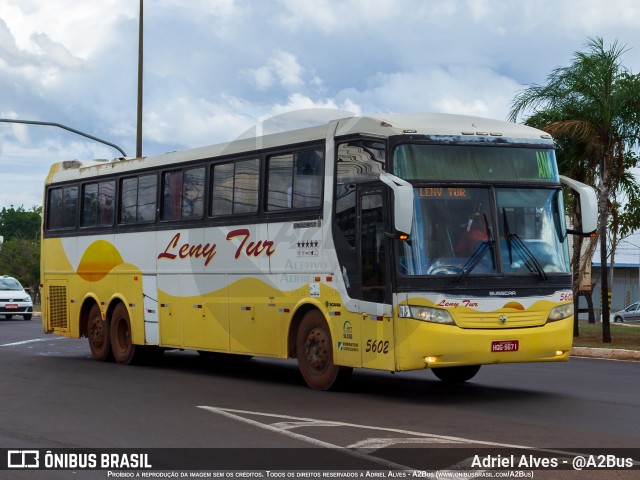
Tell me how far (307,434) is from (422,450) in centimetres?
148

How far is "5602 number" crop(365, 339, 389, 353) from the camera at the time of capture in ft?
46.3

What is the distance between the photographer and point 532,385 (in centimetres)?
1638

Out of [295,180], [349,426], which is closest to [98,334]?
[295,180]

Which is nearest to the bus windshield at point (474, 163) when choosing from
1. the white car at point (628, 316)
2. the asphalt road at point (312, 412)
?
the asphalt road at point (312, 412)

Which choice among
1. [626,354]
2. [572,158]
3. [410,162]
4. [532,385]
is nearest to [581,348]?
[626,354]

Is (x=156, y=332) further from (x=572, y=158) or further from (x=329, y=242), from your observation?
(x=572, y=158)

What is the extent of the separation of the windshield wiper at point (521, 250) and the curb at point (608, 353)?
330 inches

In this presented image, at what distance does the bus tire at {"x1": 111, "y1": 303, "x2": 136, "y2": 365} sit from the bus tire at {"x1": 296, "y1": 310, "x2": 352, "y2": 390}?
584 centimetres

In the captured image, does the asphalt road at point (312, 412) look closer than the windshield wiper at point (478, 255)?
Yes

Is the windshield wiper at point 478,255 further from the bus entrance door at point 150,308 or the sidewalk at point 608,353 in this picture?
the sidewalk at point 608,353

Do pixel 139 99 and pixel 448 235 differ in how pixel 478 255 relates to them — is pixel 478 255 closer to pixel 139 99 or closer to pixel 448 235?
pixel 448 235

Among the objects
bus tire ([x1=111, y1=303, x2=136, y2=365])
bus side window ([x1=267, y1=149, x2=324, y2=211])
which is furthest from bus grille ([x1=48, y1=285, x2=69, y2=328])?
bus side window ([x1=267, y1=149, x2=324, y2=211])

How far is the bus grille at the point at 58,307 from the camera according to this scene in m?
23.1

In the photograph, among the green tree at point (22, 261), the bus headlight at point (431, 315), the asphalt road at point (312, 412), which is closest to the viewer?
the asphalt road at point (312, 412)
